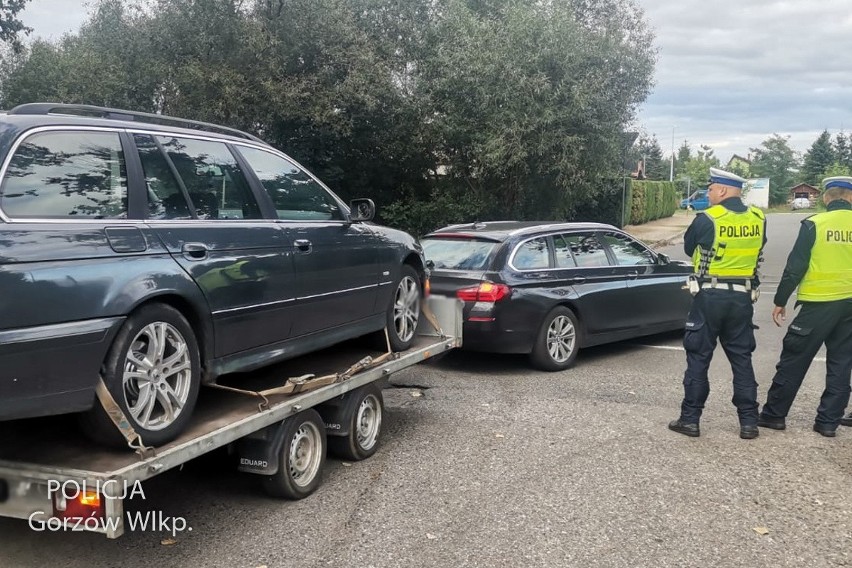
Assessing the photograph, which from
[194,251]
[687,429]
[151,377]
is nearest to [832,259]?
[687,429]

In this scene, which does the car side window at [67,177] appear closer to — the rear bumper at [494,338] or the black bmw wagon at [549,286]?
the black bmw wagon at [549,286]

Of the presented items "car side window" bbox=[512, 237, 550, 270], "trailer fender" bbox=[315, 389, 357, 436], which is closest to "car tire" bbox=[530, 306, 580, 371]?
"car side window" bbox=[512, 237, 550, 270]

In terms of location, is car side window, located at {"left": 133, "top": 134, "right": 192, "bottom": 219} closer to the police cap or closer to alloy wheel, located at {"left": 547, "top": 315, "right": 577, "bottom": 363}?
the police cap

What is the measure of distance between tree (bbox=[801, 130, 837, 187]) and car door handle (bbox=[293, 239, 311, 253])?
10856 centimetres

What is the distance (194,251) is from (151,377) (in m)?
0.69

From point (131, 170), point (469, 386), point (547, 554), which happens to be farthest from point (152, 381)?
point (469, 386)

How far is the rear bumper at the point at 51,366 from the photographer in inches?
111

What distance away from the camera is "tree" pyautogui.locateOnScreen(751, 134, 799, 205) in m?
102

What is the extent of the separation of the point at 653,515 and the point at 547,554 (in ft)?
2.70

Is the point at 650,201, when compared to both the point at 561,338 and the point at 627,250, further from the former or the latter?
the point at 561,338

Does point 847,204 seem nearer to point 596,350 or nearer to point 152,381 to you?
point 596,350

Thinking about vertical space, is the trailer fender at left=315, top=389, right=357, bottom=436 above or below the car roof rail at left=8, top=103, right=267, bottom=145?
below

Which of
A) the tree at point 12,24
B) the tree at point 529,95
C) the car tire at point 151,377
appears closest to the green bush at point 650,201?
the tree at point 529,95

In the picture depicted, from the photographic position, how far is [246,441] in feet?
13.4
